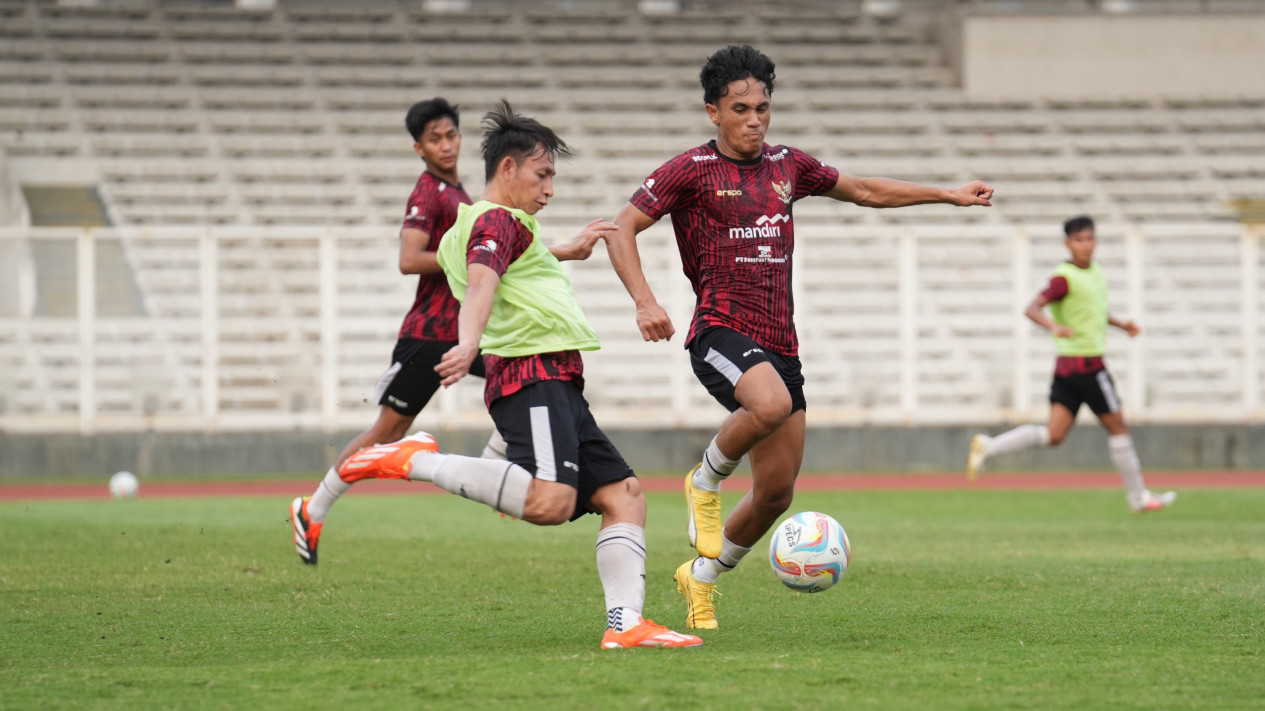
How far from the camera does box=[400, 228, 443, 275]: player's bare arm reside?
735 cm

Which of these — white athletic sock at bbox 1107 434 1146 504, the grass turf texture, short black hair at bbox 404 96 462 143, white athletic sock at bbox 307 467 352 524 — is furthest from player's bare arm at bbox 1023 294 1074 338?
white athletic sock at bbox 307 467 352 524

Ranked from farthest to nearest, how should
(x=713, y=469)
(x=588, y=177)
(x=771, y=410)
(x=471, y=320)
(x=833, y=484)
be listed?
(x=588, y=177), (x=833, y=484), (x=713, y=469), (x=771, y=410), (x=471, y=320)

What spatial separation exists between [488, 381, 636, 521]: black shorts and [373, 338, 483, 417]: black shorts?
7.82ft

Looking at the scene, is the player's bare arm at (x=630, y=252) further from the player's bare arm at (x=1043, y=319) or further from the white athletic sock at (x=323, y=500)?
the player's bare arm at (x=1043, y=319)

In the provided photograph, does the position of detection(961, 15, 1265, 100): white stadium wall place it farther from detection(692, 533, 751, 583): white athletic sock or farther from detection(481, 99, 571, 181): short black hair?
detection(481, 99, 571, 181): short black hair

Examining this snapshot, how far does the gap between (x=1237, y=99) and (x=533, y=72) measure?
10.7 meters

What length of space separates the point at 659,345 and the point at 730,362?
1109 centimetres

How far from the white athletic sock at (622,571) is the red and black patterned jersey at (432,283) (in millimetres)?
Result: 2711

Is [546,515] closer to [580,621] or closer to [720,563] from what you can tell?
[580,621]

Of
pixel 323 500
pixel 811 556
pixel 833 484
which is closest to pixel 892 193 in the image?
pixel 811 556

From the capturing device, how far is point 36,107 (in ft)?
68.8

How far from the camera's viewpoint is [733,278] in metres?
5.68

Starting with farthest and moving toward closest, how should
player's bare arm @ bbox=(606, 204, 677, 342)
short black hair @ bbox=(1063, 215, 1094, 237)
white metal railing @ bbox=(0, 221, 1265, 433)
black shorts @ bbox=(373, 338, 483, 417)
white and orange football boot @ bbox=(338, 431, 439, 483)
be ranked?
1. white metal railing @ bbox=(0, 221, 1265, 433)
2. short black hair @ bbox=(1063, 215, 1094, 237)
3. black shorts @ bbox=(373, 338, 483, 417)
4. player's bare arm @ bbox=(606, 204, 677, 342)
5. white and orange football boot @ bbox=(338, 431, 439, 483)

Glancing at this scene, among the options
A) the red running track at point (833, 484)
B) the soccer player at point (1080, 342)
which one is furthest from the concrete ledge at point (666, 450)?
the soccer player at point (1080, 342)
